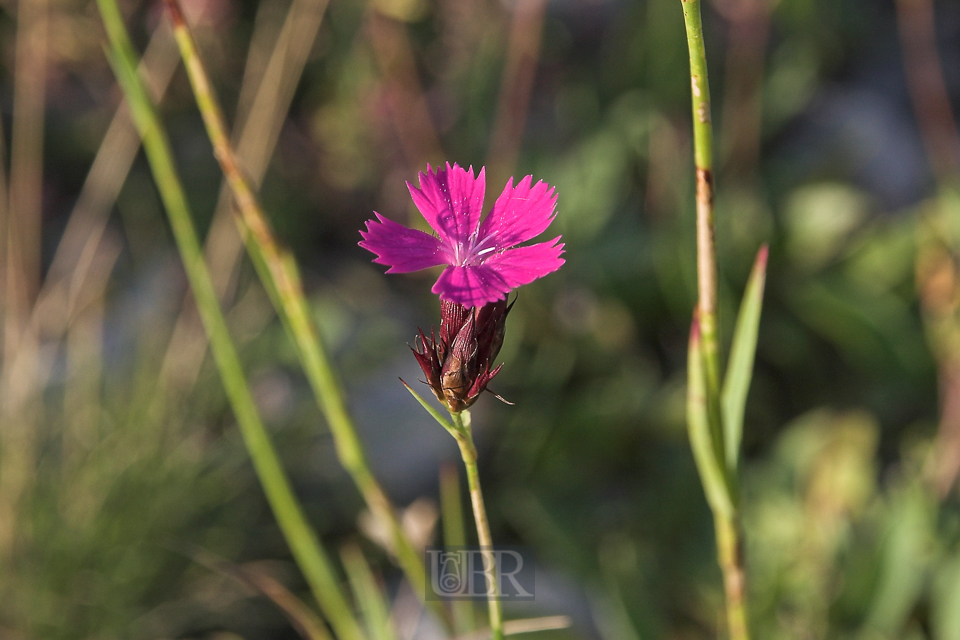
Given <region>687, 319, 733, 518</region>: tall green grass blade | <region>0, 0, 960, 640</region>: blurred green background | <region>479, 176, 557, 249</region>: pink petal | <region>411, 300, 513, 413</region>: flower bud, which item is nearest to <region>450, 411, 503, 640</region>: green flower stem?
<region>411, 300, 513, 413</region>: flower bud

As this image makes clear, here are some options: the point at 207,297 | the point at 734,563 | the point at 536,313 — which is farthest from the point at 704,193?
the point at 536,313

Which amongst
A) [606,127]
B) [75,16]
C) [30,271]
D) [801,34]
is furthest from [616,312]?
[75,16]

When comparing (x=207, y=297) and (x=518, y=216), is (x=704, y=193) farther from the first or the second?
(x=207, y=297)

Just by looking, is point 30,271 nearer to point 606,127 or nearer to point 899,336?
point 606,127

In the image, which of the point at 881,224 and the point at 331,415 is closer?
the point at 331,415

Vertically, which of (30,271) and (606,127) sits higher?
(606,127)

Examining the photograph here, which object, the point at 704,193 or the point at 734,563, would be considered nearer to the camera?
the point at 704,193

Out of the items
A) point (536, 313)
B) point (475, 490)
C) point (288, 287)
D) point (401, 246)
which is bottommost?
point (475, 490)

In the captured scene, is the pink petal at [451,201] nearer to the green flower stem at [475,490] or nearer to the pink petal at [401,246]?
the pink petal at [401,246]
